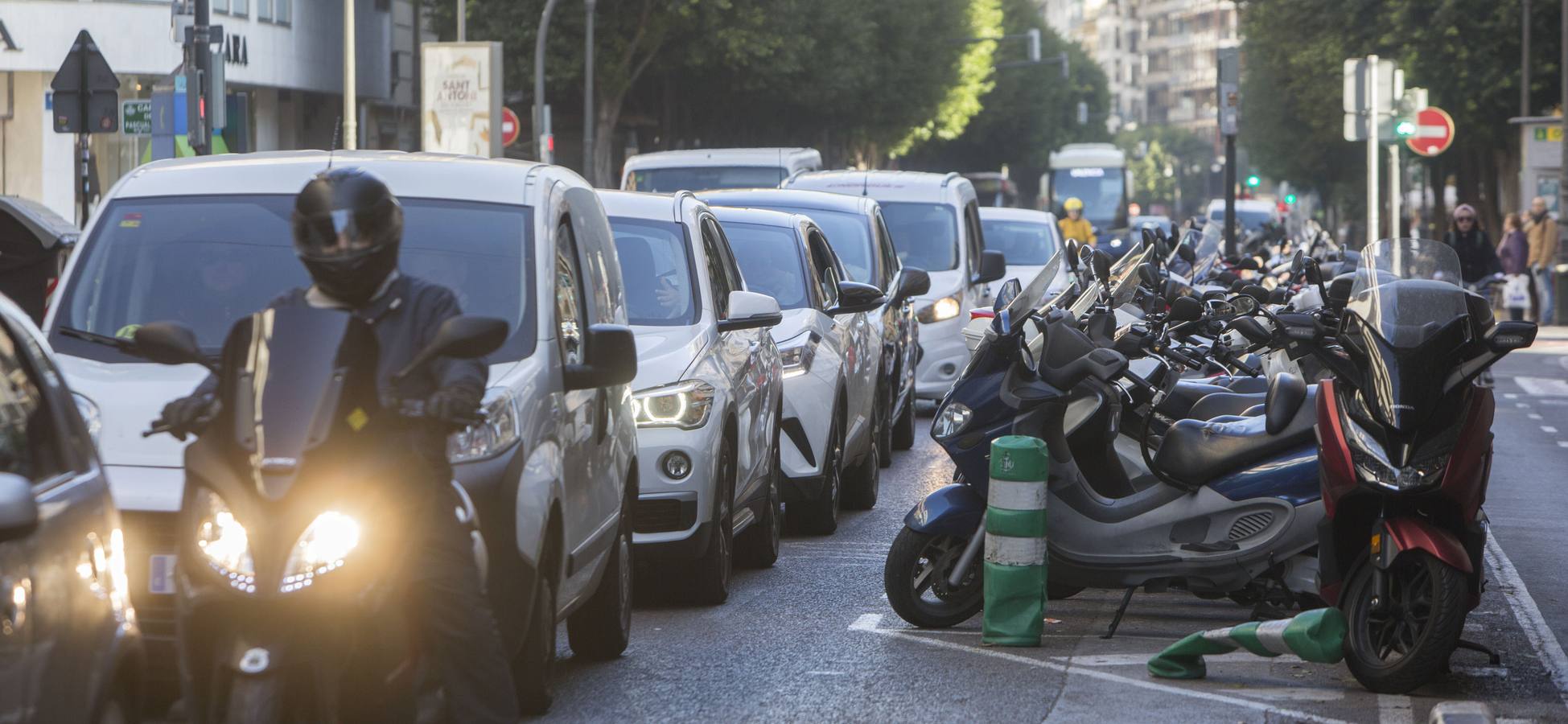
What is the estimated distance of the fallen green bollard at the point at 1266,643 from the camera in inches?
291

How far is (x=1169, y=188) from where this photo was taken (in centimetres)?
17738

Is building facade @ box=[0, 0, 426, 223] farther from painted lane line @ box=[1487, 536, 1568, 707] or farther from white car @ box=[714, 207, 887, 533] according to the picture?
painted lane line @ box=[1487, 536, 1568, 707]

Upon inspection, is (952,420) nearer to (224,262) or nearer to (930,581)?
(930,581)

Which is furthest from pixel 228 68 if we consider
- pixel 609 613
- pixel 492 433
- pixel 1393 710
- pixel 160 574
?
pixel 492 433

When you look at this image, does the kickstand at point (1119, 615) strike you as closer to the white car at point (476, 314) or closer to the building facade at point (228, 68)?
the white car at point (476, 314)

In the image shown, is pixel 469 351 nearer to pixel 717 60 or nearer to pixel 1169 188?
pixel 717 60

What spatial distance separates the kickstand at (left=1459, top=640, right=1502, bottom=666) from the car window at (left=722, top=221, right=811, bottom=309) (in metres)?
5.11

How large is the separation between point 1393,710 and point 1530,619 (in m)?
2.13

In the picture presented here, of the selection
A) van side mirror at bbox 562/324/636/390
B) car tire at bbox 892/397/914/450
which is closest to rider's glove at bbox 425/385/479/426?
van side mirror at bbox 562/324/636/390

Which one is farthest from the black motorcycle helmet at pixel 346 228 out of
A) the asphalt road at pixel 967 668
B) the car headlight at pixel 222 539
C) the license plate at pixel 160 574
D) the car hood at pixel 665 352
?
the car hood at pixel 665 352

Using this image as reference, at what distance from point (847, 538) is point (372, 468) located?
7.04m

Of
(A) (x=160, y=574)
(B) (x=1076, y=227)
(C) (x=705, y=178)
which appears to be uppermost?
(C) (x=705, y=178)

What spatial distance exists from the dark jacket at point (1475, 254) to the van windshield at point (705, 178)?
7.08 meters

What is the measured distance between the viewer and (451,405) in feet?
15.4
